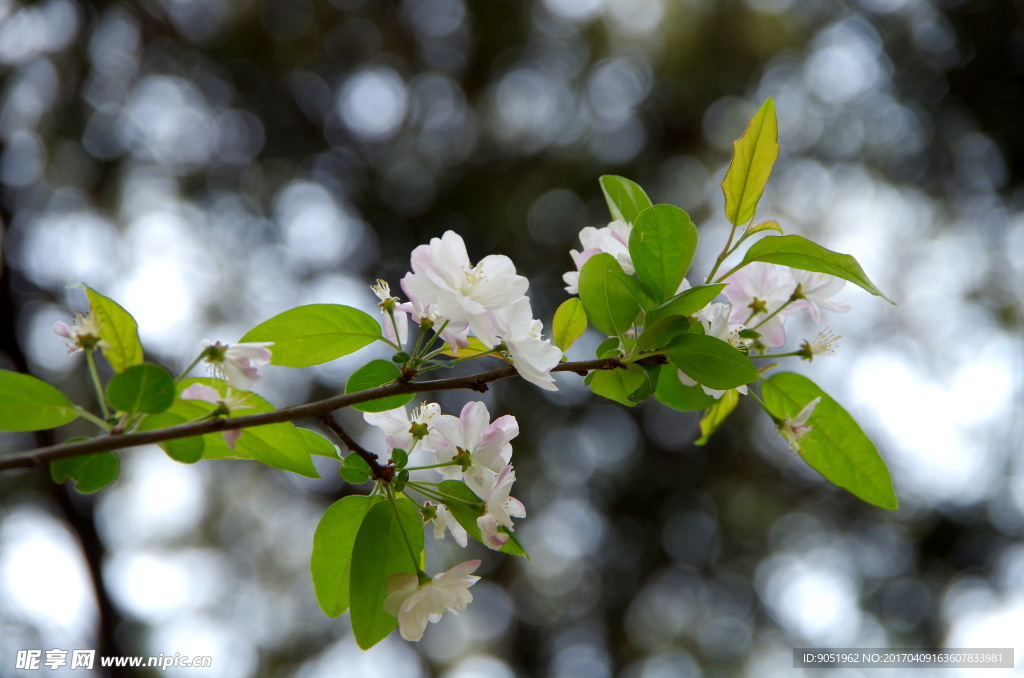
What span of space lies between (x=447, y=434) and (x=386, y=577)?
0.13m

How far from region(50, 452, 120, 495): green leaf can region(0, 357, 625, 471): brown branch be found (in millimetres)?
45

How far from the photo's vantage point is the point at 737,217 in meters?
0.66

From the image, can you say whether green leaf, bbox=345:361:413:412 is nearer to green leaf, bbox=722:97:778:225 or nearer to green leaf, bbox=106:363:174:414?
green leaf, bbox=106:363:174:414

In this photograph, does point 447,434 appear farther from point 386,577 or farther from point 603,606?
point 603,606

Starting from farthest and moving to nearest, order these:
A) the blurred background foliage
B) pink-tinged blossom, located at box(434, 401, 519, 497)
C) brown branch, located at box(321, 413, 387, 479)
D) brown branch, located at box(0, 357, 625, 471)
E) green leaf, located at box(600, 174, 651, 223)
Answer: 1. the blurred background foliage
2. green leaf, located at box(600, 174, 651, 223)
3. pink-tinged blossom, located at box(434, 401, 519, 497)
4. brown branch, located at box(321, 413, 387, 479)
5. brown branch, located at box(0, 357, 625, 471)

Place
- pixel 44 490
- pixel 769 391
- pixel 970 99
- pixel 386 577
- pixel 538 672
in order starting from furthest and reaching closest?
pixel 538 672 → pixel 970 99 → pixel 44 490 → pixel 769 391 → pixel 386 577

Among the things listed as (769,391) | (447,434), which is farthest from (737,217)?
(447,434)

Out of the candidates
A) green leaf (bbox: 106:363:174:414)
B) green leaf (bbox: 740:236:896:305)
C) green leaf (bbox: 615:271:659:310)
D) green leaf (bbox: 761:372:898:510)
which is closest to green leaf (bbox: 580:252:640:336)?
green leaf (bbox: 615:271:659:310)

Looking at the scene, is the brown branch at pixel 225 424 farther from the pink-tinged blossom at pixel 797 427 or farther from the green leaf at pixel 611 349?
the pink-tinged blossom at pixel 797 427

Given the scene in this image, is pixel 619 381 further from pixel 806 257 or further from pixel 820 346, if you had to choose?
pixel 820 346

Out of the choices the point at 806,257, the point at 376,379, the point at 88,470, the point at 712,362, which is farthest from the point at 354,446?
the point at 806,257

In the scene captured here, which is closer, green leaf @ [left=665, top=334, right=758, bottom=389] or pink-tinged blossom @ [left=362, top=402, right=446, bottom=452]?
green leaf @ [left=665, top=334, right=758, bottom=389]

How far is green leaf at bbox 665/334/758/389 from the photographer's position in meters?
0.56

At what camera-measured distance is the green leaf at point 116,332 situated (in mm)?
533
